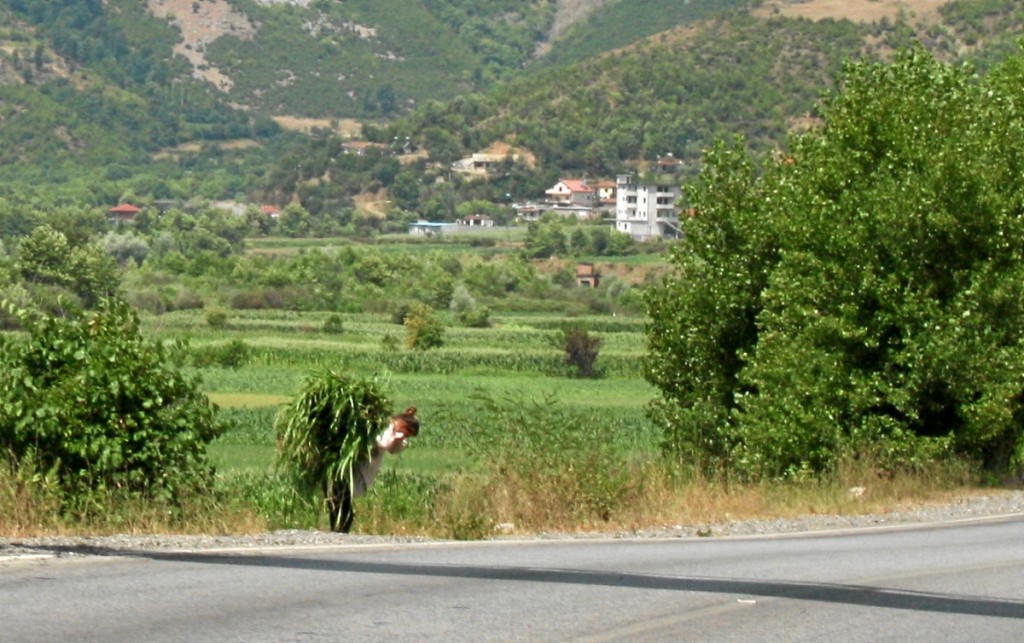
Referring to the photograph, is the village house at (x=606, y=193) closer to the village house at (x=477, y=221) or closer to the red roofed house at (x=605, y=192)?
the red roofed house at (x=605, y=192)

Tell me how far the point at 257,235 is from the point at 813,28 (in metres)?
57.2

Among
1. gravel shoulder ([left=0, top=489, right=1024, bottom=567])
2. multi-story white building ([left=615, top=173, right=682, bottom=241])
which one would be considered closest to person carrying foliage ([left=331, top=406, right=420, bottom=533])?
gravel shoulder ([left=0, top=489, right=1024, bottom=567])

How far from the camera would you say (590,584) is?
10445mm

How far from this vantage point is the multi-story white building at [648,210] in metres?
142

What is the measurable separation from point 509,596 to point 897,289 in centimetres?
1318

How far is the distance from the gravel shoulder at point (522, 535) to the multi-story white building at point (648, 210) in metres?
120

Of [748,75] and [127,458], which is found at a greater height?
[748,75]

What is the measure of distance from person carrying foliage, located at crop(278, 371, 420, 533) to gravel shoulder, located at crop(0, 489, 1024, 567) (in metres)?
0.65

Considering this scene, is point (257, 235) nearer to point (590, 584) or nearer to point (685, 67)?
point (685, 67)

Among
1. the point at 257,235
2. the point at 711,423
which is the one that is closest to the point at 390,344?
the point at 711,423

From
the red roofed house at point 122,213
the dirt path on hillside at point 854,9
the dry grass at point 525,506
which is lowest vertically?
the dry grass at point 525,506

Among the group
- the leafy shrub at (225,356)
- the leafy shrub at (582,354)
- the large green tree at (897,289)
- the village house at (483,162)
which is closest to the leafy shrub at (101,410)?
the large green tree at (897,289)

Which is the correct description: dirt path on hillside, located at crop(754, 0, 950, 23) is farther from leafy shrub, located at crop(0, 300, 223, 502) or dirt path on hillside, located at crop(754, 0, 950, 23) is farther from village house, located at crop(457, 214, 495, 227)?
leafy shrub, located at crop(0, 300, 223, 502)

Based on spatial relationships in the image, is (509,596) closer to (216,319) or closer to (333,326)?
(333,326)
